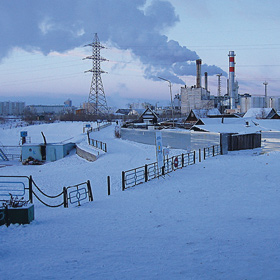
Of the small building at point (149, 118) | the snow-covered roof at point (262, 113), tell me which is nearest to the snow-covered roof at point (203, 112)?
the snow-covered roof at point (262, 113)

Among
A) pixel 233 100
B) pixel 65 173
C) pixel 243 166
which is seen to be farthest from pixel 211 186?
pixel 233 100

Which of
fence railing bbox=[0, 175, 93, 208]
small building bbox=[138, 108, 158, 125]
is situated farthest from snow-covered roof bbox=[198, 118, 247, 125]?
small building bbox=[138, 108, 158, 125]

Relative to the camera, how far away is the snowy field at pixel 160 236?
5.50 meters

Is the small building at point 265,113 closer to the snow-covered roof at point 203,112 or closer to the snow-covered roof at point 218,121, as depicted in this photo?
the snow-covered roof at point 203,112

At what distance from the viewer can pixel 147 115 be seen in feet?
213

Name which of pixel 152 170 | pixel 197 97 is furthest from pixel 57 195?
pixel 197 97

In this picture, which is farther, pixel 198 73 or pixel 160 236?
pixel 198 73

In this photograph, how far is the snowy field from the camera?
18.0 ft

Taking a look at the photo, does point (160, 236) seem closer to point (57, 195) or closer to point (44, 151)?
point (57, 195)

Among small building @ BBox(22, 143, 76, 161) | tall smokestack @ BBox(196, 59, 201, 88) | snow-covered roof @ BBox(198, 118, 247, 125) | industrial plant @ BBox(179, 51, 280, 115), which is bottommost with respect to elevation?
small building @ BBox(22, 143, 76, 161)

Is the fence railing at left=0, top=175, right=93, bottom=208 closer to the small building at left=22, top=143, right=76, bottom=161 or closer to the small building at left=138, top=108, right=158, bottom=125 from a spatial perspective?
the small building at left=22, top=143, right=76, bottom=161

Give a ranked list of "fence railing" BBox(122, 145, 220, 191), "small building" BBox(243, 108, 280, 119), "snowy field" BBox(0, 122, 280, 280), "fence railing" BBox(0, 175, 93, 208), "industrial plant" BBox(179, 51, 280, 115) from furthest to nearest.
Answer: "industrial plant" BBox(179, 51, 280, 115) < "small building" BBox(243, 108, 280, 119) < "fence railing" BBox(122, 145, 220, 191) < "fence railing" BBox(0, 175, 93, 208) < "snowy field" BBox(0, 122, 280, 280)

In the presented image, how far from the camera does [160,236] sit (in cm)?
739

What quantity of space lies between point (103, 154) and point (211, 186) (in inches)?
570
